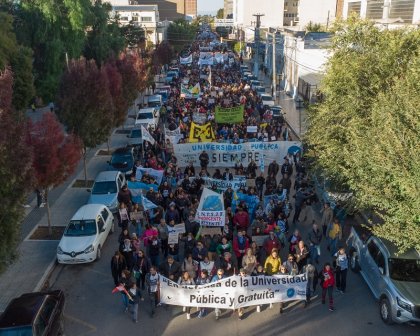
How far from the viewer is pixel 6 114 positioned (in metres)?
9.75

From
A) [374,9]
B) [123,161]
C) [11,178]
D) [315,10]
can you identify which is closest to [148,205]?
[11,178]

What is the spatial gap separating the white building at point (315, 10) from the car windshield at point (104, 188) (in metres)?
109

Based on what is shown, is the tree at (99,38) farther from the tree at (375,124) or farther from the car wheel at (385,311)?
the car wheel at (385,311)

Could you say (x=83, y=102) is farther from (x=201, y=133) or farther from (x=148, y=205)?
(x=148, y=205)

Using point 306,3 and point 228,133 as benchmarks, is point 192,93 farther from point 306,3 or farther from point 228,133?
point 306,3

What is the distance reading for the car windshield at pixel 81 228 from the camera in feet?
47.0

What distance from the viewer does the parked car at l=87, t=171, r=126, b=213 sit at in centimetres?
1745

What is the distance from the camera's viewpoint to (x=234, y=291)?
35.9ft

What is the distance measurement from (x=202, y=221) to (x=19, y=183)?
235 inches

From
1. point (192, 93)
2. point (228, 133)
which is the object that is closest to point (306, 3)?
point (192, 93)

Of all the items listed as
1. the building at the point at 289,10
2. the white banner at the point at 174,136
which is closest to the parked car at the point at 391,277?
the white banner at the point at 174,136

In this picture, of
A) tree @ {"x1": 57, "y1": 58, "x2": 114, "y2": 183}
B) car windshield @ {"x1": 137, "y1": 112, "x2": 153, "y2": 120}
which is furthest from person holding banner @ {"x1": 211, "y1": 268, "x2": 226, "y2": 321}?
car windshield @ {"x1": 137, "y1": 112, "x2": 153, "y2": 120}

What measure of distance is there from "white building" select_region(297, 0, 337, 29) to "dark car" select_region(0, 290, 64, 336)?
116 metres

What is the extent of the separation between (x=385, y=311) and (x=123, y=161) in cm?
1393
